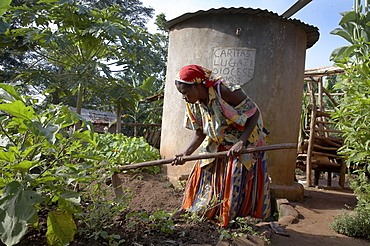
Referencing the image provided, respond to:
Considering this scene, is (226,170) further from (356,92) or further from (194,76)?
(356,92)

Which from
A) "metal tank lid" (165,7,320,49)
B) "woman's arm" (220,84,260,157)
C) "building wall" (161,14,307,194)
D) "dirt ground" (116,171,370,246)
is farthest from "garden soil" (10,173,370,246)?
"metal tank lid" (165,7,320,49)

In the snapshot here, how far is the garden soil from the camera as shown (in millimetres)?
2349

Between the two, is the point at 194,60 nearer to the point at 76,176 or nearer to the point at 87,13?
the point at 87,13

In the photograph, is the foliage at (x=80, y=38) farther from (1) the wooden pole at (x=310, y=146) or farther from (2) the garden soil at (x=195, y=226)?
(1) the wooden pole at (x=310, y=146)

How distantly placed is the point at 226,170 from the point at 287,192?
2285 mm

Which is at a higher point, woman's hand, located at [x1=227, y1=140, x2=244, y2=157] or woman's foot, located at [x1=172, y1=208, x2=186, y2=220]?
woman's hand, located at [x1=227, y1=140, x2=244, y2=157]

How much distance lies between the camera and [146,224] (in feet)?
8.65

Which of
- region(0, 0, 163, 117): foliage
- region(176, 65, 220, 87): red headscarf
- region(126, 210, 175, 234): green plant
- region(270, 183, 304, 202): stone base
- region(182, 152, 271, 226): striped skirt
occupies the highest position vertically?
region(0, 0, 163, 117): foliage

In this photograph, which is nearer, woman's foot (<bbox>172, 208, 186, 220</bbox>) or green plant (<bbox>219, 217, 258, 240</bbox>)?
green plant (<bbox>219, 217, 258, 240</bbox>)

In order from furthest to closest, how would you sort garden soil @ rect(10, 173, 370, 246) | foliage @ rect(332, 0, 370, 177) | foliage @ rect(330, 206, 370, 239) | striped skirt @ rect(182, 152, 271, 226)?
1. foliage @ rect(332, 0, 370, 177)
2. foliage @ rect(330, 206, 370, 239)
3. striped skirt @ rect(182, 152, 271, 226)
4. garden soil @ rect(10, 173, 370, 246)

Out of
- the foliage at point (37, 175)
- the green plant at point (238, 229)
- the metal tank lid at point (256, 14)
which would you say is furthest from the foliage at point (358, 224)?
the metal tank lid at point (256, 14)

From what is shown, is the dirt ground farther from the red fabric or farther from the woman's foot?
the red fabric

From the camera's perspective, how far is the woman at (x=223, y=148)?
9.68ft

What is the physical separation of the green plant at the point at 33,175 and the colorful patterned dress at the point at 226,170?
131 cm
